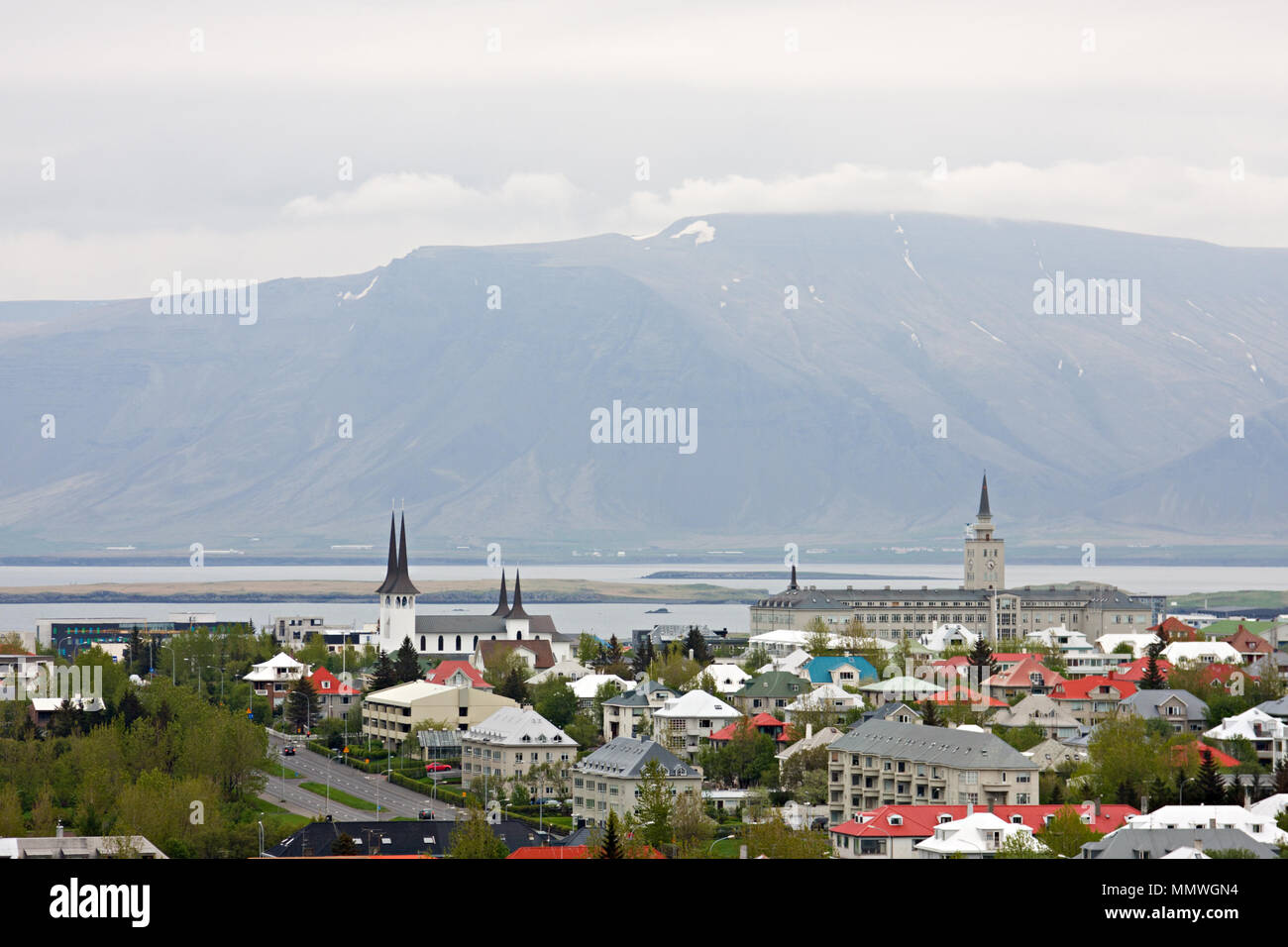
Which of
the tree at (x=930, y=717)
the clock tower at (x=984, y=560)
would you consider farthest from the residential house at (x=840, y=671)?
the clock tower at (x=984, y=560)

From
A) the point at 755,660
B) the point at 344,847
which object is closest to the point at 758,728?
the point at 344,847

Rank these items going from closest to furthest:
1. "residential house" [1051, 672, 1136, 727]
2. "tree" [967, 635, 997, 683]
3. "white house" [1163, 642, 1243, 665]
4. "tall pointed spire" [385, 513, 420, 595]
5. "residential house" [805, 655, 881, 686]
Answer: "residential house" [1051, 672, 1136, 727], "tree" [967, 635, 997, 683], "residential house" [805, 655, 881, 686], "white house" [1163, 642, 1243, 665], "tall pointed spire" [385, 513, 420, 595]

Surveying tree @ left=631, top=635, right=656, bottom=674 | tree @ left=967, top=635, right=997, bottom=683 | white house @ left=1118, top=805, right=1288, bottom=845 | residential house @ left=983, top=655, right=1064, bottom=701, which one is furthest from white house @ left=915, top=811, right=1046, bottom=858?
tree @ left=631, top=635, right=656, bottom=674

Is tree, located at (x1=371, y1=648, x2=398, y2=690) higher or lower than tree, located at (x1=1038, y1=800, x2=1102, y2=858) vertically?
lower

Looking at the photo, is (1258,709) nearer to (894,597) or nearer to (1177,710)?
(1177,710)

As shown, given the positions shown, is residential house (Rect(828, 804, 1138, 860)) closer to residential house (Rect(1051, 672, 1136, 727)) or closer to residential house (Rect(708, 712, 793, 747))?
residential house (Rect(708, 712, 793, 747))

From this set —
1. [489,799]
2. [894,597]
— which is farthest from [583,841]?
[894,597]
